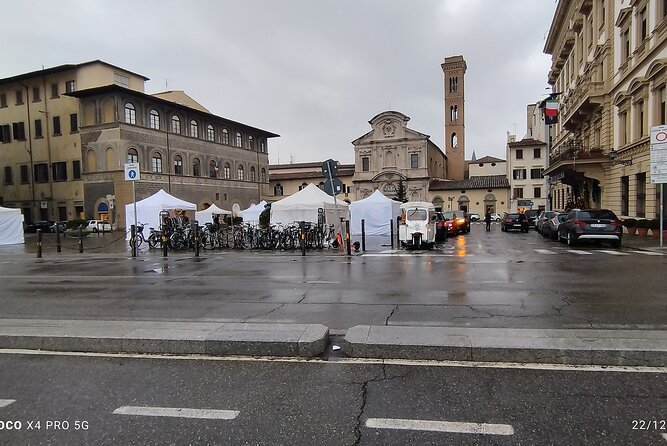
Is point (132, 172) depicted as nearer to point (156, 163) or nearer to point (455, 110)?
point (156, 163)

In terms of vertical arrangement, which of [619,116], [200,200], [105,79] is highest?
[105,79]

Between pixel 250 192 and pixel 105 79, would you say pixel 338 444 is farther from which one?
pixel 250 192

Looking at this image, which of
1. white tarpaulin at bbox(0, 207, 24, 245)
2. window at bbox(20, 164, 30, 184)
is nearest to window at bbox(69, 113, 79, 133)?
window at bbox(20, 164, 30, 184)

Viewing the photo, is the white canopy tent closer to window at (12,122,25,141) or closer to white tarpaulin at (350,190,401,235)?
white tarpaulin at (350,190,401,235)

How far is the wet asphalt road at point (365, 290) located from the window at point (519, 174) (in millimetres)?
60853

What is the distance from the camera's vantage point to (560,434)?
3129 millimetres

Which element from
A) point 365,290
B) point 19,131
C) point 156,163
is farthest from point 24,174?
point 365,290

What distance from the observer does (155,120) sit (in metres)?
47.0

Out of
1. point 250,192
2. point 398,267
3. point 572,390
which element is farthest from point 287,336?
point 250,192

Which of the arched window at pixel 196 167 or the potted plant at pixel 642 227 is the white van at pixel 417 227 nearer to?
the potted plant at pixel 642 227

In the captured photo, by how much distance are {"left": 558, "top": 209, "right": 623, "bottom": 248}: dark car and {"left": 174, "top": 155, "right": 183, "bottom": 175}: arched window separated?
138ft

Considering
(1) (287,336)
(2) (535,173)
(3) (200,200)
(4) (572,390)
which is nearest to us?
(4) (572,390)

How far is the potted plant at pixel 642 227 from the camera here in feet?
68.8

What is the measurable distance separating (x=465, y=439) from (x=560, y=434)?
2.30ft
